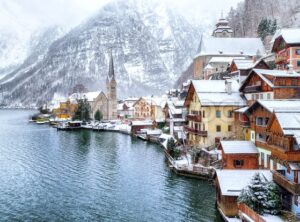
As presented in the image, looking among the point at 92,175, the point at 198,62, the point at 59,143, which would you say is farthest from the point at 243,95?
the point at 198,62

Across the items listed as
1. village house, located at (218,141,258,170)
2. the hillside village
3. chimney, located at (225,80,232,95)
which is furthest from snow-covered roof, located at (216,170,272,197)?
chimney, located at (225,80,232,95)

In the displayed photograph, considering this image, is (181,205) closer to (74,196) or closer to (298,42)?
(74,196)

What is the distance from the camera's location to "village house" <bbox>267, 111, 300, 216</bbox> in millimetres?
29520

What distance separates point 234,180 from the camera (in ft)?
111

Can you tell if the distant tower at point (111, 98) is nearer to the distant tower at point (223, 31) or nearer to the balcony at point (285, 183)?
the distant tower at point (223, 31)

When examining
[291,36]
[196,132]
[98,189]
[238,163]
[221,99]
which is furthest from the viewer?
[291,36]

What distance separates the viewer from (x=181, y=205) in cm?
3800

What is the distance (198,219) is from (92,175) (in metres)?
22.0

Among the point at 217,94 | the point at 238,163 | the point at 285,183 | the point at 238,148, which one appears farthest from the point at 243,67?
the point at 285,183

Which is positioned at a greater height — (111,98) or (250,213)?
(111,98)

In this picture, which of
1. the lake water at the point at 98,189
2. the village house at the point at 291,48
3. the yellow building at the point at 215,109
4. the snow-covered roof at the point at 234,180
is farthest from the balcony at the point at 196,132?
the snow-covered roof at the point at 234,180

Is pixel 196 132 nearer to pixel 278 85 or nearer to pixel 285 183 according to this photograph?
pixel 278 85

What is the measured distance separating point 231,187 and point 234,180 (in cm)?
97

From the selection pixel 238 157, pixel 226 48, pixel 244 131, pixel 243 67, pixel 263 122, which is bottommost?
pixel 238 157
